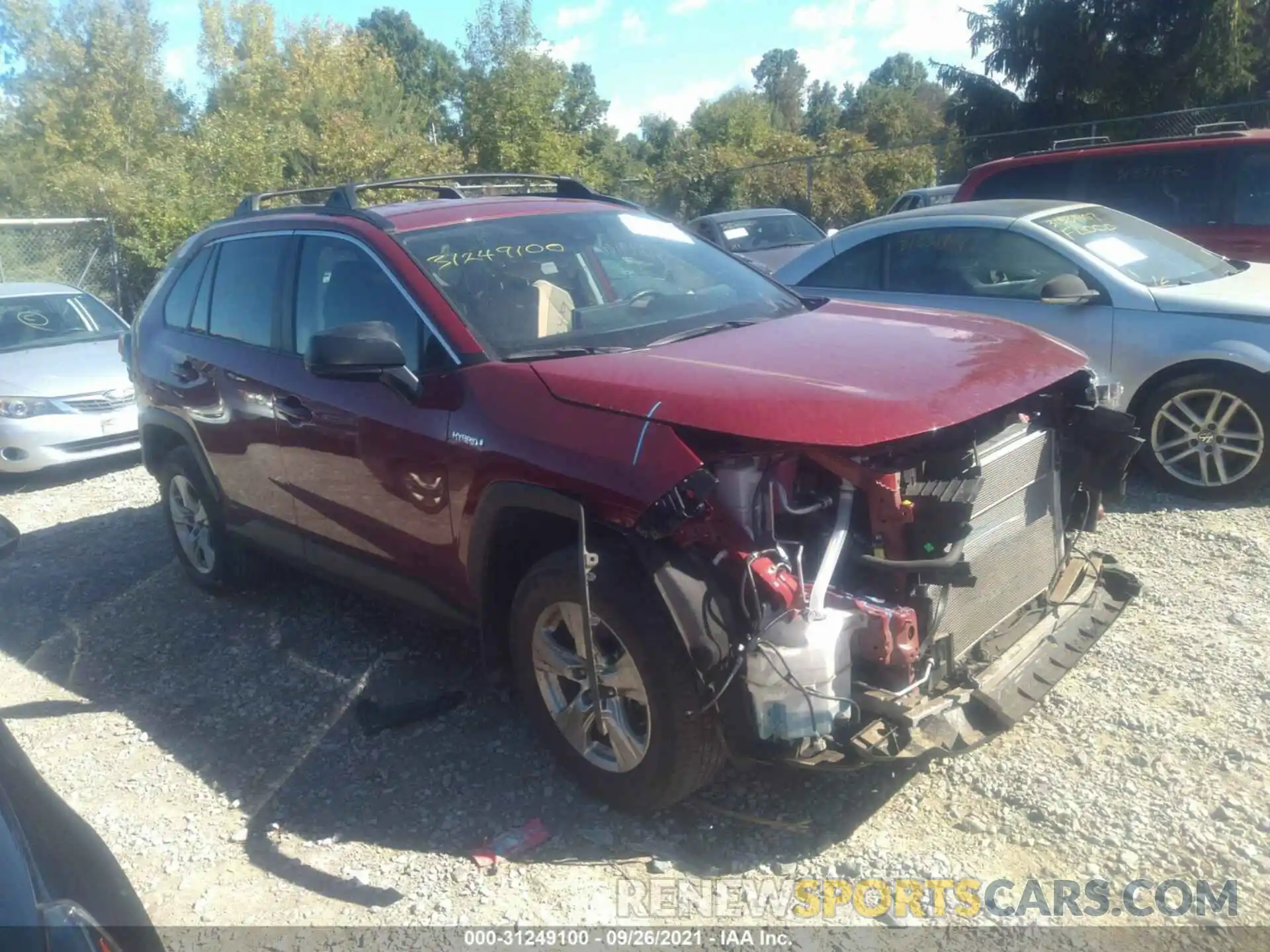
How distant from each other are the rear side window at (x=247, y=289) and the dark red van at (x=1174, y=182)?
6.40 m

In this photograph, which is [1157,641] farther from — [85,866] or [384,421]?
[85,866]

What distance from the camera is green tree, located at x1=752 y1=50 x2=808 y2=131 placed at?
71.7 m

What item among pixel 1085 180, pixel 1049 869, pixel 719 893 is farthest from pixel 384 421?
pixel 1085 180

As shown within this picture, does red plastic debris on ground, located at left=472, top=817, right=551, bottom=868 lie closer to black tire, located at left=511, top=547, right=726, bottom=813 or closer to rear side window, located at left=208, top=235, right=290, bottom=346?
black tire, located at left=511, top=547, right=726, bottom=813

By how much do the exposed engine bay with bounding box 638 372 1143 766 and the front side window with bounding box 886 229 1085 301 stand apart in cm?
332

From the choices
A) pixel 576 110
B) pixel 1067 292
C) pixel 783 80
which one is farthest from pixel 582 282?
pixel 783 80

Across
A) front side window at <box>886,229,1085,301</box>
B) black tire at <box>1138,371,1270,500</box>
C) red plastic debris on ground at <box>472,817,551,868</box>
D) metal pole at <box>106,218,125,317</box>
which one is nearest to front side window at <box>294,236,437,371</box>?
red plastic debris on ground at <box>472,817,551,868</box>

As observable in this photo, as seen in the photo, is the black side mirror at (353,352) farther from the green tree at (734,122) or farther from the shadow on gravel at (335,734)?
the green tree at (734,122)

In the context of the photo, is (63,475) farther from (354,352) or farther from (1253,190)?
(1253,190)

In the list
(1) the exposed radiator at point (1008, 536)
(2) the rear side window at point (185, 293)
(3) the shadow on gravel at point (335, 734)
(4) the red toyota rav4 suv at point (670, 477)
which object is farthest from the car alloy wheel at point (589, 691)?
(2) the rear side window at point (185, 293)

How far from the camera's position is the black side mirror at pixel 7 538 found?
9.55 feet

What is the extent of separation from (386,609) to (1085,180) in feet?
22.7

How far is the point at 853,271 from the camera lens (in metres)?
7.25

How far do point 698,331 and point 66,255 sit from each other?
49.5 feet
